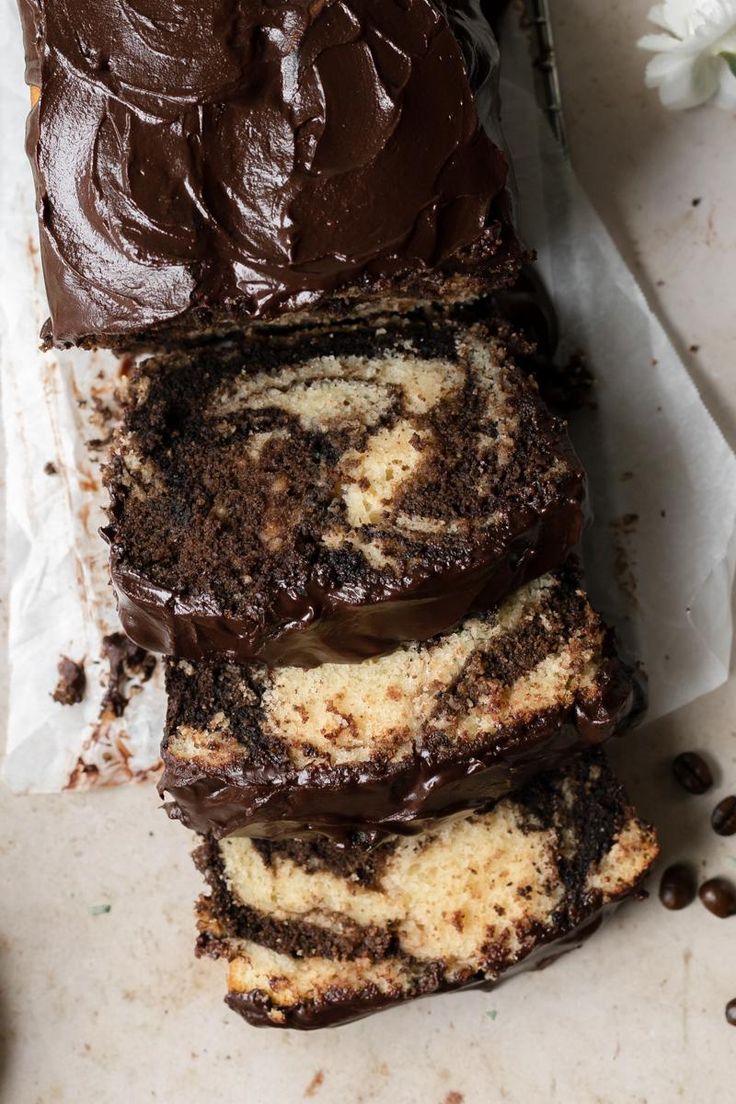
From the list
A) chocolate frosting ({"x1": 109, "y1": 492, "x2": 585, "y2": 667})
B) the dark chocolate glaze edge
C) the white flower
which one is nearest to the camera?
chocolate frosting ({"x1": 109, "y1": 492, "x2": 585, "y2": 667})

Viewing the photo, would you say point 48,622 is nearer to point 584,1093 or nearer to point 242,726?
point 242,726

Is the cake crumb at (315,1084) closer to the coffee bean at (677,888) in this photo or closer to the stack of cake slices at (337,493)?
the stack of cake slices at (337,493)

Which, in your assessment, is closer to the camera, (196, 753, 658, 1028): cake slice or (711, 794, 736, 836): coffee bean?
(196, 753, 658, 1028): cake slice

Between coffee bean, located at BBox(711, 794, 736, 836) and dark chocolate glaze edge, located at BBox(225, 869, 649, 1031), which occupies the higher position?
coffee bean, located at BBox(711, 794, 736, 836)

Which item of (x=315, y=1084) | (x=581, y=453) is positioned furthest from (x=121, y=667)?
(x=581, y=453)

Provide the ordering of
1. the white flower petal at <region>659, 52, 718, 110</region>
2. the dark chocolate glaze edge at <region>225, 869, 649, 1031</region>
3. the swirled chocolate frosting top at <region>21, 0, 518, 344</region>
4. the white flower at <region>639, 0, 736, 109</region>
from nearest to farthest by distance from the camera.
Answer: the swirled chocolate frosting top at <region>21, 0, 518, 344</region> < the dark chocolate glaze edge at <region>225, 869, 649, 1031</region> < the white flower at <region>639, 0, 736, 109</region> < the white flower petal at <region>659, 52, 718, 110</region>

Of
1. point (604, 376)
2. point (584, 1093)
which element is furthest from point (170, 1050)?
point (604, 376)

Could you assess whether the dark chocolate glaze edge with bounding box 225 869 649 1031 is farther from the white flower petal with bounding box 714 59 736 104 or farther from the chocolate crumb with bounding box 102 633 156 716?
the white flower petal with bounding box 714 59 736 104

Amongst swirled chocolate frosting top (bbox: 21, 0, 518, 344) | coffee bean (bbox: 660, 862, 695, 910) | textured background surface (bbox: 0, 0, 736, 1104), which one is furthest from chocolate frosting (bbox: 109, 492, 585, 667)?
coffee bean (bbox: 660, 862, 695, 910)
